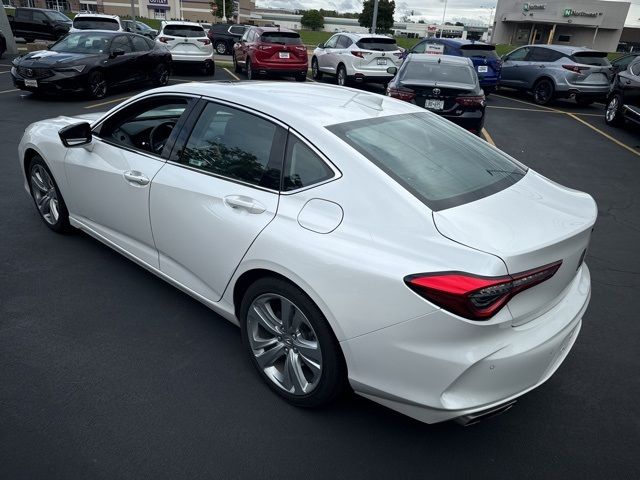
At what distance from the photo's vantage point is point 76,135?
3734 mm

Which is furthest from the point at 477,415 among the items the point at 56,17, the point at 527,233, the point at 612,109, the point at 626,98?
the point at 56,17

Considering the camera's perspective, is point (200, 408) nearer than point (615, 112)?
Yes

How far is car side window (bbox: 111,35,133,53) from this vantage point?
11.8 meters

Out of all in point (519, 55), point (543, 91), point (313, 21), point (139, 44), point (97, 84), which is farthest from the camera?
point (313, 21)

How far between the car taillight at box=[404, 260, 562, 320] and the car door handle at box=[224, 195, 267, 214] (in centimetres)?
93

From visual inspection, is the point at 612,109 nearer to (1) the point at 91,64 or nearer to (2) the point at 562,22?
(1) the point at 91,64

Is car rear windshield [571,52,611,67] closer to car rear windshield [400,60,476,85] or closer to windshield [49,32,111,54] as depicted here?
car rear windshield [400,60,476,85]

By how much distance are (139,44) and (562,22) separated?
63804mm

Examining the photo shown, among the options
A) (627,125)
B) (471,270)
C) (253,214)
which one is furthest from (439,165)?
(627,125)

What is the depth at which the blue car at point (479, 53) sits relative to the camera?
47.5ft

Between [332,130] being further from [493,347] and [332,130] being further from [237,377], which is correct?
[237,377]

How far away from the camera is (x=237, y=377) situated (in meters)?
2.91

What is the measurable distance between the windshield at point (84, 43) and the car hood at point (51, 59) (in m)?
0.38

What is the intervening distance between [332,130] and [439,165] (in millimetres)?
610
